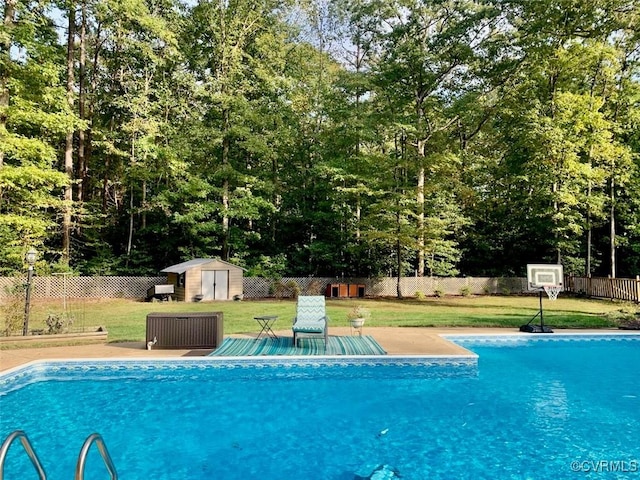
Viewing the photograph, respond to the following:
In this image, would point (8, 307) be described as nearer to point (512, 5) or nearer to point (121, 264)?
point (121, 264)

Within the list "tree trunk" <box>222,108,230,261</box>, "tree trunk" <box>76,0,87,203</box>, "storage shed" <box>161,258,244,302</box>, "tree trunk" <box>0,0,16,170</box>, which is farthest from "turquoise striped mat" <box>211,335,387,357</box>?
"tree trunk" <box>76,0,87,203</box>

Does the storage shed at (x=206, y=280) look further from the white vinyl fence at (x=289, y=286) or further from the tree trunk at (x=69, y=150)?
the tree trunk at (x=69, y=150)

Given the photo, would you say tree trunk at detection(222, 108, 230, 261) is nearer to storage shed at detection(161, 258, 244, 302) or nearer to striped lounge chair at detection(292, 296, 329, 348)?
storage shed at detection(161, 258, 244, 302)

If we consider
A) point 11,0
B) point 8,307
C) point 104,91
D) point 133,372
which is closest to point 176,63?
point 104,91

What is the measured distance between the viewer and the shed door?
19.3m

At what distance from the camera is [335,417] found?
5.93 m

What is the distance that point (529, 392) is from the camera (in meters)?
6.91

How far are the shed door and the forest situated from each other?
2004 millimetres

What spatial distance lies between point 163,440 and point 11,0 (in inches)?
661

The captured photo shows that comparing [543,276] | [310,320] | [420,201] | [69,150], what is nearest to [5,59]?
[69,150]

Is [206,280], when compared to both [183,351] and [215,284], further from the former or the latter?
[183,351]

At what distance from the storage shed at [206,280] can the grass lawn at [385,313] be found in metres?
1.08

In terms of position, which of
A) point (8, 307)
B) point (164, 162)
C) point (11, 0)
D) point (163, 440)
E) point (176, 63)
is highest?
point (176, 63)

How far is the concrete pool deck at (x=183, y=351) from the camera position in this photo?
8.02 m
